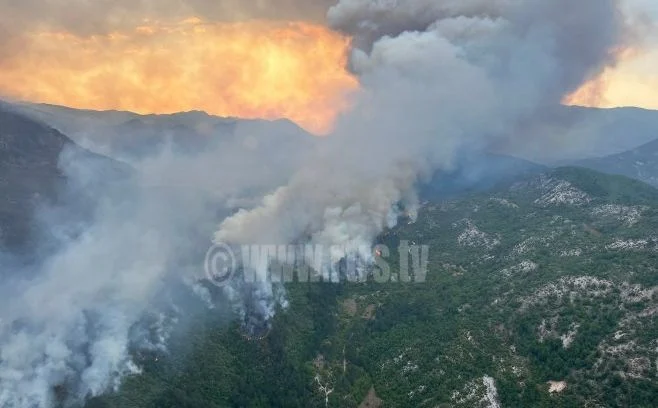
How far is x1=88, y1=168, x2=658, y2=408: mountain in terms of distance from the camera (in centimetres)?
8256

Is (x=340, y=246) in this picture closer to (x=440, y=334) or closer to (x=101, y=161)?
(x=440, y=334)

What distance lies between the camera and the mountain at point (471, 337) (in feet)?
271

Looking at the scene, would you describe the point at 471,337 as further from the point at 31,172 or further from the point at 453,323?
the point at 31,172

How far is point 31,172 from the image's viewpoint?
131m

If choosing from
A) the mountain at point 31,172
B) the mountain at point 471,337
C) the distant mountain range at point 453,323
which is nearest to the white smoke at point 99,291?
the mountain at point 31,172

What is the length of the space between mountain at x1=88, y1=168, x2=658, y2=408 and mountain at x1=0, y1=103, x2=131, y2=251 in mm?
44728

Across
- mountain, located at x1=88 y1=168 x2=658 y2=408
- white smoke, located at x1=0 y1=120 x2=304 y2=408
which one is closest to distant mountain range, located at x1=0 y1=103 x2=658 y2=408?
mountain, located at x1=88 y1=168 x2=658 y2=408

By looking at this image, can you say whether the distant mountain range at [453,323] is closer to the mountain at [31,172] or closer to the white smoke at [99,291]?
the mountain at [31,172]

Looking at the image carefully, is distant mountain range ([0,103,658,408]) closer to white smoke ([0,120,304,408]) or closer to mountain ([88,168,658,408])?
mountain ([88,168,658,408])

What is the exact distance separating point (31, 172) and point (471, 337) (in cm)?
10456

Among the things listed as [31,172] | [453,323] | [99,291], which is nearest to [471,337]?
[453,323]

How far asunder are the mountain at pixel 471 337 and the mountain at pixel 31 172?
44728 mm

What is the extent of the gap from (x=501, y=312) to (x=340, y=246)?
152 feet

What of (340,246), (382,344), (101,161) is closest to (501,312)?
(382,344)
